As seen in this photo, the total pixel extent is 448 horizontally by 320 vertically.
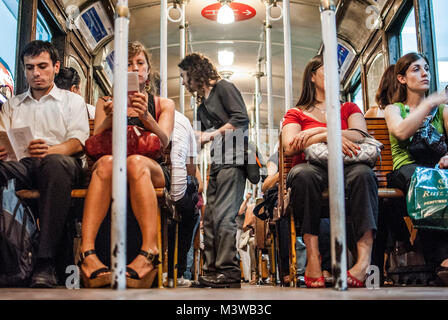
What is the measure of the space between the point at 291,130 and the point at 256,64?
6501 millimetres

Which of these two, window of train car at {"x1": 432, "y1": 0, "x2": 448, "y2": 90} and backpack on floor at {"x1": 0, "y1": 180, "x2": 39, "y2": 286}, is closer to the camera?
backpack on floor at {"x1": 0, "y1": 180, "x2": 39, "y2": 286}

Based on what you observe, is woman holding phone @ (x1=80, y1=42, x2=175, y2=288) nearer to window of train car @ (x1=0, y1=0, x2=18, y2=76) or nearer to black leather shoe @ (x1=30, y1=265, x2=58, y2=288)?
black leather shoe @ (x1=30, y1=265, x2=58, y2=288)

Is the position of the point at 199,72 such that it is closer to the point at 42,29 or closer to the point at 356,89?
the point at 42,29

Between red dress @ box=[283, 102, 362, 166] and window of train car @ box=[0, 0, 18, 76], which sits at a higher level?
window of train car @ box=[0, 0, 18, 76]

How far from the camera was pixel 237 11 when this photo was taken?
731 centimetres

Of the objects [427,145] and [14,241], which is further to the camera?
[427,145]

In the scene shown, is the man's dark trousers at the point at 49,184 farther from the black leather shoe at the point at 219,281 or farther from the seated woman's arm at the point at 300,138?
the seated woman's arm at the point at 300,138

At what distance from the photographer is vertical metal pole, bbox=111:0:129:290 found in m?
1.68

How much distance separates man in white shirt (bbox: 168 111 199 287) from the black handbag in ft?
4.35

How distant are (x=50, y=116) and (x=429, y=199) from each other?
82.4 inches

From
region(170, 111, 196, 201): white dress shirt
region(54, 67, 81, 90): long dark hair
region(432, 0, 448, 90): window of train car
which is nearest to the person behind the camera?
region(170, 111, 196, 201): white dress shirt

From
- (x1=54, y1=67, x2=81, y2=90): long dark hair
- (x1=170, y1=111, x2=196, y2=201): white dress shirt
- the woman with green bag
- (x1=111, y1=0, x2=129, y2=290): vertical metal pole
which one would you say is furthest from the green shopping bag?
(x1=54, y1=67, x2=81, y2=90): long dark hair

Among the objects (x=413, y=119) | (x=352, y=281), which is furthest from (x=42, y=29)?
(x=352, y=281)

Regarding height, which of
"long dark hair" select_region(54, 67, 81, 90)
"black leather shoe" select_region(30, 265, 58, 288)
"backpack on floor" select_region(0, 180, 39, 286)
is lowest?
"black leather shoe" select_region(30, 265, 58, 288)
